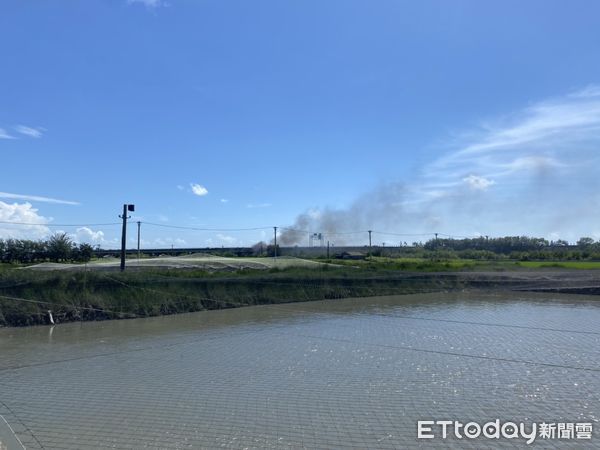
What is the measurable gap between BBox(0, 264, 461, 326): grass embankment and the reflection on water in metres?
1.36

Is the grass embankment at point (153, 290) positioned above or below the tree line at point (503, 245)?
below

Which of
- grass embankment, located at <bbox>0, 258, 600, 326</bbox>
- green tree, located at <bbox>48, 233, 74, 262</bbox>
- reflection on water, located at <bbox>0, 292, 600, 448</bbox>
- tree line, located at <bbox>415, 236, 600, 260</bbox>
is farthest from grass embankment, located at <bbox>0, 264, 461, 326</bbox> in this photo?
tree line, located at <bbox>415, 236, 600, 260</bbox>

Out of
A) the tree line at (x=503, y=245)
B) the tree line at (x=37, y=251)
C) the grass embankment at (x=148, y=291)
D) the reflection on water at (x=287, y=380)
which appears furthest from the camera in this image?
the tree line at (x=503, y=245)

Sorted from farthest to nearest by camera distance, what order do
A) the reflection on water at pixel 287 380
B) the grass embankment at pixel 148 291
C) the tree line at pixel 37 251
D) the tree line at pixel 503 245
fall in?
the tree line at pixel 503 245, the tree line at pixel 37 251, the grass embankment at pixel 148 291, the reflection on water at pixel 287 380

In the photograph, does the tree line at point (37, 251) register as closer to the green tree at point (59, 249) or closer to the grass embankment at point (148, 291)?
the green tree at point (59, 249)

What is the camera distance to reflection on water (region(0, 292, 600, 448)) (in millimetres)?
5984

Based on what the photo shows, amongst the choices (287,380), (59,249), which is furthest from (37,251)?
(287,380)

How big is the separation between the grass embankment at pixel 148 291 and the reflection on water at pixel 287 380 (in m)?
1.36

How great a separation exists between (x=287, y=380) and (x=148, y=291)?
41.0ft

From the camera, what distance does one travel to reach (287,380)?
840 centimetres

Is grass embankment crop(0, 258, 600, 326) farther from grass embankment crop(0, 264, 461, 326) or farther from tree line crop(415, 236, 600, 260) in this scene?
tree line crop(415, 236, 600, 260)

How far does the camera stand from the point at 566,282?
98.0ft

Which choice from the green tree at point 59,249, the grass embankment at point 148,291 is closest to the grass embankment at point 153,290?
the grass embankment at point 148,291

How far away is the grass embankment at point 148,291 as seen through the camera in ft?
55.6
